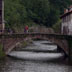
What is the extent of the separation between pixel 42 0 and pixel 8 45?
58.8 metres

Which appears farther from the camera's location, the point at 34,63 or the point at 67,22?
the point at 67,22

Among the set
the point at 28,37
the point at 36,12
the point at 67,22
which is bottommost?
the point at 28,37

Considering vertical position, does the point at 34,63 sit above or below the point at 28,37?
below

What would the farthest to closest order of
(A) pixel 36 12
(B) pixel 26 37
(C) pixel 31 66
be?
1. (A) pixel 36 12
2. (B) pixel 26 37
3. (C) pixel 31 66

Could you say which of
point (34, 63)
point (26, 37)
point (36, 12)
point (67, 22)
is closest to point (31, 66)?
point (34, 63)

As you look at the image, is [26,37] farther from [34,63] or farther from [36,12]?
[36,12]

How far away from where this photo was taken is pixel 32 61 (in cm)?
5994

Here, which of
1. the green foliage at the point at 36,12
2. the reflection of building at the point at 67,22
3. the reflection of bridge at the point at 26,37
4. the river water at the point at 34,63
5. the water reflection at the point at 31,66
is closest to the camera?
the water reflection at the point at 31,66

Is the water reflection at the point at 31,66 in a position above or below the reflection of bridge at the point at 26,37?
below

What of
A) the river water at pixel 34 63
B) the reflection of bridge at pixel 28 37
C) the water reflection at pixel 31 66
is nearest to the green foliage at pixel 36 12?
the reflection of bridge at pixel 28 37

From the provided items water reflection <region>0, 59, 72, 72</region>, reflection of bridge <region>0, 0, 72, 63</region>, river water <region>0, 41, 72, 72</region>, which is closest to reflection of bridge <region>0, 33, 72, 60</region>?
reflection of bridge <region>0, 0, 72, 63</region>

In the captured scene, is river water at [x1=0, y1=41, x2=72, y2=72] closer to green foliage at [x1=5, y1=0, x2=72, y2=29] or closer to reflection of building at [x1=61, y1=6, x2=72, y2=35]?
reflection of building at [x1=61, y1=6, x2=72, y2=35]

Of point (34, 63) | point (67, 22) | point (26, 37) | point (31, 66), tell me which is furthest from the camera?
point (67, 22)

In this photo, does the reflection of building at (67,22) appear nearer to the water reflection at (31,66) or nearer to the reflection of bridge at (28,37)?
the reflection of bridge at (28,37)
